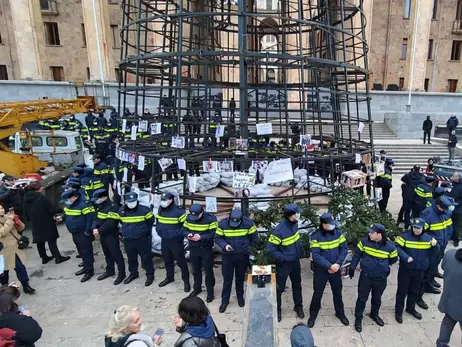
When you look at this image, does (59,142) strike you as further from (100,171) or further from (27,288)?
(27,288)

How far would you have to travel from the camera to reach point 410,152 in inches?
617

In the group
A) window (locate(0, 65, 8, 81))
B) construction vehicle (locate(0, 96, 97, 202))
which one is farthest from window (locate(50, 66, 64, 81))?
construction vehicle (locate(0, 96, 97, 202))

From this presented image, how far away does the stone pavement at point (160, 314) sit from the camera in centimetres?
407

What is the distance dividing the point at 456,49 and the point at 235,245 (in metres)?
37.9

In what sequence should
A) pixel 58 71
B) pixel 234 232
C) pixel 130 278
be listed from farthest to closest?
1. pixel 58 71
2. pixel 130 278
3. pixel 234 232

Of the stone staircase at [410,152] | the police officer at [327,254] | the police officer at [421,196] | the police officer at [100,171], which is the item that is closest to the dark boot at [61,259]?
the police officer at [100,171]

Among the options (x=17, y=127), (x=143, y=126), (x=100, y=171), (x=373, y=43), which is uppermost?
(x=373, y=43)

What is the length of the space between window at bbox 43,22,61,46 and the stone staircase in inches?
1180

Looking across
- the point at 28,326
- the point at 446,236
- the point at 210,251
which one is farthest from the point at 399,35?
the point at 28,326

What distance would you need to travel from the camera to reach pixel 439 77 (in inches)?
1231

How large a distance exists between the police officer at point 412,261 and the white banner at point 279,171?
1904 mm

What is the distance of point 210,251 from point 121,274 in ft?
6.26

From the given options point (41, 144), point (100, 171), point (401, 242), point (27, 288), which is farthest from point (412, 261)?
point (41, 144)

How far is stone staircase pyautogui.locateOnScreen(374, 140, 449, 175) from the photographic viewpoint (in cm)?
1462
